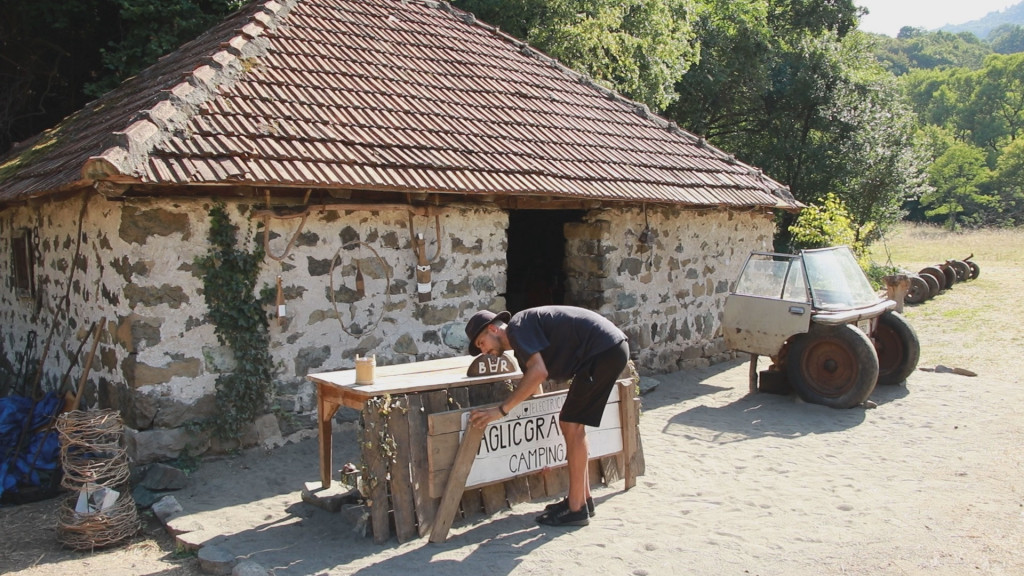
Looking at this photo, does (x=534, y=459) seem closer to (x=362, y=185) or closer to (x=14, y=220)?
(x=362, y=185)

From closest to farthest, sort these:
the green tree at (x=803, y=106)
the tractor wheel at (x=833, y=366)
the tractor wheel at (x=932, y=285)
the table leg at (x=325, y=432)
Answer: the table leg at (x=325, y=432) → the tractor wheel at (x=833, y=366) → the tractor wheel at (x=932, y=285) → the green tree at (x=803, y=106)

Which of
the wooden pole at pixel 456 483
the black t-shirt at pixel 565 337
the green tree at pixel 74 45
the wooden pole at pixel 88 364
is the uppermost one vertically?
the green tree at pixel 74 45

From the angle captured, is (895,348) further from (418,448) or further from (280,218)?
(280,218)

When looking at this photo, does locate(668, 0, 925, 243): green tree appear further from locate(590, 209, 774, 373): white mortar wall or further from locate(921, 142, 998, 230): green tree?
locate(921, 142, 998, 230): green tree

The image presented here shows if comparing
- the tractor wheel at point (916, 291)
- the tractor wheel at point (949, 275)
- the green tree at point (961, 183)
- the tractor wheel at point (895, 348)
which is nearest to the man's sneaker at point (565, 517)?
the tractor wheel at point (895, 348)

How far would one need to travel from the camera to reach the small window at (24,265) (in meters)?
7.82

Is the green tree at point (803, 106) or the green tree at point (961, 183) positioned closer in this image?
the green tree at point (803, 106)

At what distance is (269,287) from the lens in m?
6.43

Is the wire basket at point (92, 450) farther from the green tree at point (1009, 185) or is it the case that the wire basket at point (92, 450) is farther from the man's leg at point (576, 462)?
the green tree at point (1009, 185)

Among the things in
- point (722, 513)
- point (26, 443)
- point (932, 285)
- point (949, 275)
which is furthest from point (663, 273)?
point (949, 275)

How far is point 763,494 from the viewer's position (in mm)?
5582

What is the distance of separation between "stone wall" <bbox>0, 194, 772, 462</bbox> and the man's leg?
276 centimetres

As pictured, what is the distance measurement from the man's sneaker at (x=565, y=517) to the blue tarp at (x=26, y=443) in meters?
4.04

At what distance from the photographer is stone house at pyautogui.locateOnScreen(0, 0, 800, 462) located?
5961 millimetres
